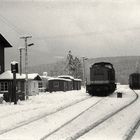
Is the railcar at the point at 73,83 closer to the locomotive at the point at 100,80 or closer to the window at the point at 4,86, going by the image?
the window at the point at 4,86

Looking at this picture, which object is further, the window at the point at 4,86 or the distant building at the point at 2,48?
the window at the point at 4,86

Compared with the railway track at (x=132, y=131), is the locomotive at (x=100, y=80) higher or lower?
higher

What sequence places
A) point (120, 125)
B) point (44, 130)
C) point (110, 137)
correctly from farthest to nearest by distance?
1. point (120, 125)
2. point (44, 130)
3. point (110, 137)

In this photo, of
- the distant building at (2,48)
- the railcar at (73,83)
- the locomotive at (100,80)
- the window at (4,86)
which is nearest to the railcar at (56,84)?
the railcar at (73,83)

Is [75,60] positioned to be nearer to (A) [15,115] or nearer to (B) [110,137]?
(A) [15,115]

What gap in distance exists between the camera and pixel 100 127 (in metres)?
16.7

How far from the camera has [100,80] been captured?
42625 mm

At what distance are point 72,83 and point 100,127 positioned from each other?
198 feet

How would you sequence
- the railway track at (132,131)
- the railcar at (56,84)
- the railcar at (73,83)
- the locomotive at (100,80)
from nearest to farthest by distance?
1. the railway track at (132,131)
2. the locomotive at (100,80)
3. the railcar at (56,84)
4. the railcar at (73,83)

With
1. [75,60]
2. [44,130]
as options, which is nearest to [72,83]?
[75,60]

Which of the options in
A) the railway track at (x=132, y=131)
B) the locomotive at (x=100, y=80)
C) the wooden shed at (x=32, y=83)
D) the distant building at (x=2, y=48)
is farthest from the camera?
the wooden shed at (x=32, y=83)

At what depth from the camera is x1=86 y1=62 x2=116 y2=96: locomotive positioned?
4178 centimetres

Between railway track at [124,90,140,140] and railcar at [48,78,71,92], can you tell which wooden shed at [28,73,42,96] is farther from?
railway track at [124,90,140,140]

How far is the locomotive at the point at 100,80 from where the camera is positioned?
41.8m
